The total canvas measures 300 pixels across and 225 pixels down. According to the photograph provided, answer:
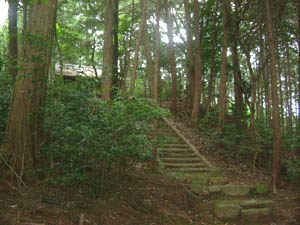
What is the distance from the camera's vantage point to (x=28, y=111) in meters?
4.94

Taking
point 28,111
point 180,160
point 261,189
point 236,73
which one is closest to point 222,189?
point 261,189

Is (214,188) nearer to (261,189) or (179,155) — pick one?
(261,189)

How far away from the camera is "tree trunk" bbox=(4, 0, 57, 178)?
4.84 m

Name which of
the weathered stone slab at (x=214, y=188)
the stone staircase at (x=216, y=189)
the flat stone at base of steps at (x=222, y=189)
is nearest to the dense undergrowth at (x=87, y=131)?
the stone staircase at (x=216, y=189)

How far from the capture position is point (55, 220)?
407cm

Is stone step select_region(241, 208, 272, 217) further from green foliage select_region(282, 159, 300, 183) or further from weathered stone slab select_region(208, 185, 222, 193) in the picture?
green foliage select_region(282, 159, 300, 183)

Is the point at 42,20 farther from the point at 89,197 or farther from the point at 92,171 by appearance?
the point at 89,197

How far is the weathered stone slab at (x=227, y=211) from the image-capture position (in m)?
6.38

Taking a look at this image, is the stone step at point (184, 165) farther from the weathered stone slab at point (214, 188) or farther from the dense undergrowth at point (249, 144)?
the dense undergrowth at point (249, 144)

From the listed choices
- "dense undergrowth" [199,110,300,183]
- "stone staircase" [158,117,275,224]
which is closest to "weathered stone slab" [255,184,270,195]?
"stone staircase" [158,117,275,224]

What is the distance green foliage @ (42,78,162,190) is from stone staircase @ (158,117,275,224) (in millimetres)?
969

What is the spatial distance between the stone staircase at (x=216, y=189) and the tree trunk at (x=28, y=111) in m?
2.45

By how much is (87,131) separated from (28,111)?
131 centimetres

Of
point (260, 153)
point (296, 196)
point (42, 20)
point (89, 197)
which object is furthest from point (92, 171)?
point (260, 153)
